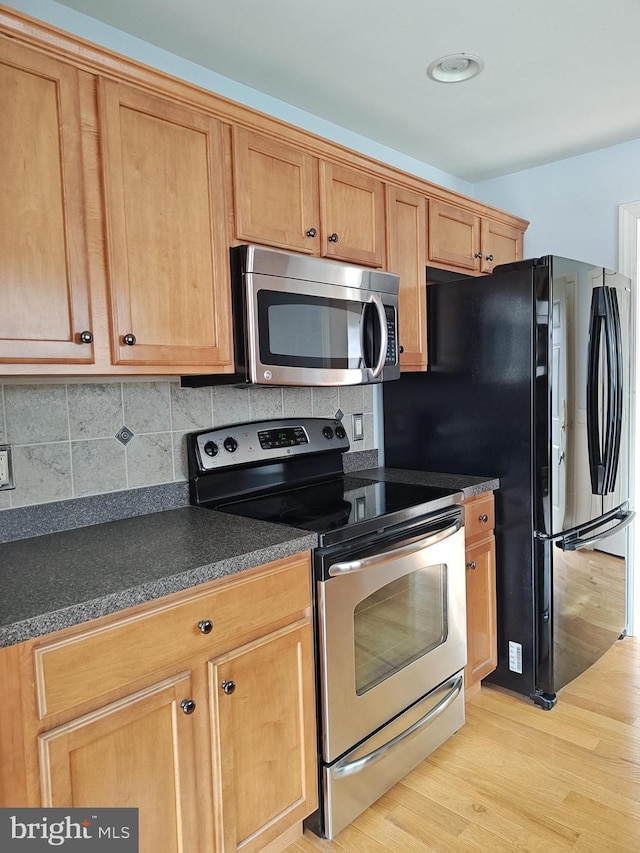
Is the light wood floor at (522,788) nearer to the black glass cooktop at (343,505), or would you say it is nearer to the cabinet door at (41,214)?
the black glass cooktop at (343,505)

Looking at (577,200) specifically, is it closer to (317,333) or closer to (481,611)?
(317,333)

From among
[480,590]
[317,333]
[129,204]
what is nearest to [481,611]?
[480,590]

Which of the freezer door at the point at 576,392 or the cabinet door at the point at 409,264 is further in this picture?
the cabinet door at the point at 409,264

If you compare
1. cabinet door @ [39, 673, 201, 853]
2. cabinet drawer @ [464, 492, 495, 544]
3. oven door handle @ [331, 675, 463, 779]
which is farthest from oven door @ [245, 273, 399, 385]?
oven door handle @ [331, 675, 463, 779]

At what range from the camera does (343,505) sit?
1.99 m

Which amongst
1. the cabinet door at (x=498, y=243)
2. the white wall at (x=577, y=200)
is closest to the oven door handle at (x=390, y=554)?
the cabinet door at (x=498, y=243)

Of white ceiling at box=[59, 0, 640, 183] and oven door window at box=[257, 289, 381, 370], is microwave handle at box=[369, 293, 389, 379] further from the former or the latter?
white ceiling at box=[59, 0, 640, 183]

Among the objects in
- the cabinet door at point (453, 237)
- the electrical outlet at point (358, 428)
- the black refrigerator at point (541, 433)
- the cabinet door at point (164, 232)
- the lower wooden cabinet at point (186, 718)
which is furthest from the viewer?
the electrical outlet at point (358, 428)

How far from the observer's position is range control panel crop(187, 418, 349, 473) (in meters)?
2.04

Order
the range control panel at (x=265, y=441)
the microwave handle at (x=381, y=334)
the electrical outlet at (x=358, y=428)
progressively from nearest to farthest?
the range control panel at (x=265, y=441)
the microwave handle at (x=381, y=334)
the electrical outlet at (x=358, y=428)

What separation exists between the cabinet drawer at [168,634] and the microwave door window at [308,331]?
0.67 meters

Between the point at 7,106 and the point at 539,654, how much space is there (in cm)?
250

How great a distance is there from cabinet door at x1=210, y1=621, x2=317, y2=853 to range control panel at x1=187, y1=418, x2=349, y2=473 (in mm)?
703

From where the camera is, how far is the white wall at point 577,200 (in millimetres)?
2895
